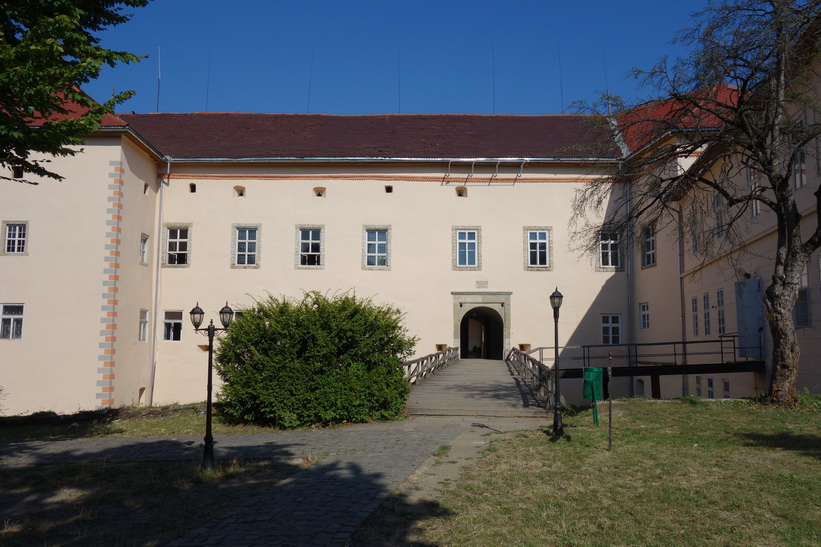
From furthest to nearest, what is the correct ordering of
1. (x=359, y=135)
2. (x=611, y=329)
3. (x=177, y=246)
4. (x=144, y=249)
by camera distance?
(x=359, y=135)
(x=177, y=246)
(x=611, y=329)
(x=144, y=249)

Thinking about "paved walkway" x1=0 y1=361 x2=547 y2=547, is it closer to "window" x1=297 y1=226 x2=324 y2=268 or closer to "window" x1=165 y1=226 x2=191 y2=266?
"window" x1=297 y1=226 x2=324 y2=268

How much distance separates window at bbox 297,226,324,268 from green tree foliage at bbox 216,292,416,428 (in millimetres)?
12328

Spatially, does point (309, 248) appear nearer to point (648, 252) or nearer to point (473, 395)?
point (473, 395)

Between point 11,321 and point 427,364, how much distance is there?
14580mm

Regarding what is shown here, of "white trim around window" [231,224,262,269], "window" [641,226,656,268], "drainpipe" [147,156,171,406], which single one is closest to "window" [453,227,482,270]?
"window" [641,226,656,268]

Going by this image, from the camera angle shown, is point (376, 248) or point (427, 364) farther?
point (376, 248)

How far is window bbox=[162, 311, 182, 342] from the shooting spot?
27.3 meters

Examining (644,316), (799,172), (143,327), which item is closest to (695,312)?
(644,316)

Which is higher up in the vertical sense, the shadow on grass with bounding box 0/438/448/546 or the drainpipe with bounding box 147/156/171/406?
the drainpipe with bounding box 147/156/171/406

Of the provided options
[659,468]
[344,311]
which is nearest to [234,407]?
[344,311]

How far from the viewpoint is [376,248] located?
2803 centimetres

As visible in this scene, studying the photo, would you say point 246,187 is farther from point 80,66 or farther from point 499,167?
point 80,66

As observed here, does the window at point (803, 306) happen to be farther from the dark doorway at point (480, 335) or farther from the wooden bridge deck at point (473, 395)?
the dark doorway at point (480, 335)

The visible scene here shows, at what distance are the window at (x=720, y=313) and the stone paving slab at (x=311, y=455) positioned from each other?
29.2ft
